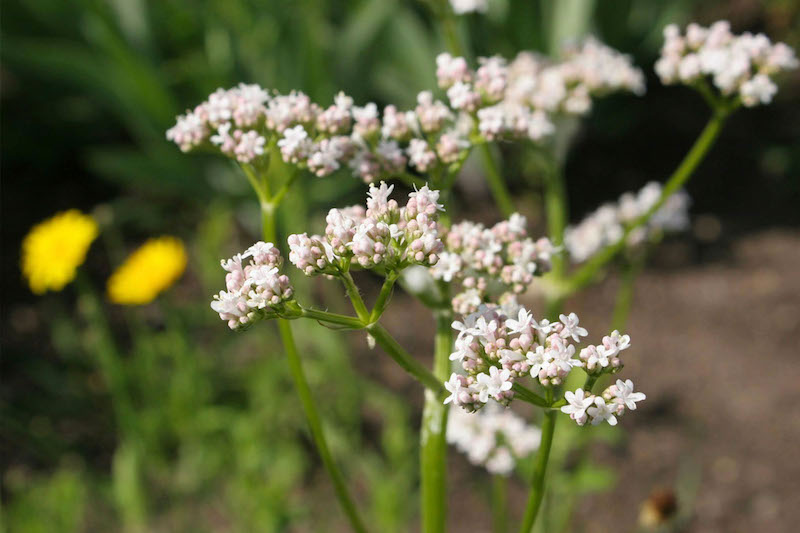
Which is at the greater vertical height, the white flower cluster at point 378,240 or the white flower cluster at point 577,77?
the white flower cluster at point 577,77

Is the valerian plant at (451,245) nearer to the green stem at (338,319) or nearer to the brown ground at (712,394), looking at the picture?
the green stem at (338,319)

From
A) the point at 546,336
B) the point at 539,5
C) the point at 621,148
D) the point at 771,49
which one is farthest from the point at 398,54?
the point at 546,336

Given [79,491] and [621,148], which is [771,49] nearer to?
[79,491]

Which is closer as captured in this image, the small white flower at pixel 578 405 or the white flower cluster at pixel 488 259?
the small white flower at pixel 578 405

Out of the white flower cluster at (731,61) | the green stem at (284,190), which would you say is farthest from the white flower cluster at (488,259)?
the white flower cluster at (731,61)

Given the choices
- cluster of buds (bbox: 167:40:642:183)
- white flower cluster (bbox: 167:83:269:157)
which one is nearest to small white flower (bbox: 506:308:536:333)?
cluster of buds (bbox: 167:40:642:183)

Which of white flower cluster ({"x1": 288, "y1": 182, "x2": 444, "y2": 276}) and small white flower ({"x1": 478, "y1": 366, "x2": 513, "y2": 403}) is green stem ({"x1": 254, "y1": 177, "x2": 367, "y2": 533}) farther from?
small white flower ({"x1": 478, "y1": 366, "x2": 513, "y2": 403})

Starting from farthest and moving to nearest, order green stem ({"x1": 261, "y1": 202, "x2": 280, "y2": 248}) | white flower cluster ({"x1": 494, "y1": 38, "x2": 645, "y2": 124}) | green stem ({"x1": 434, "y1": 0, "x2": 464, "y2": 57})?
white flower cluster ({"x1": 494, "y1": 38, "x2": 645, "y2": 124}) → green stem ({"x1": 434, "y1": 0, "x2": 464, "y2": 57}) → green stem ({"x1": 261, "y1": 202, "x2": 280, "y2": 248})

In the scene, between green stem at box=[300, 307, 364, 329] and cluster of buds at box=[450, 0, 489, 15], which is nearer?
green stem at box=[300, 307, 364, 329]
